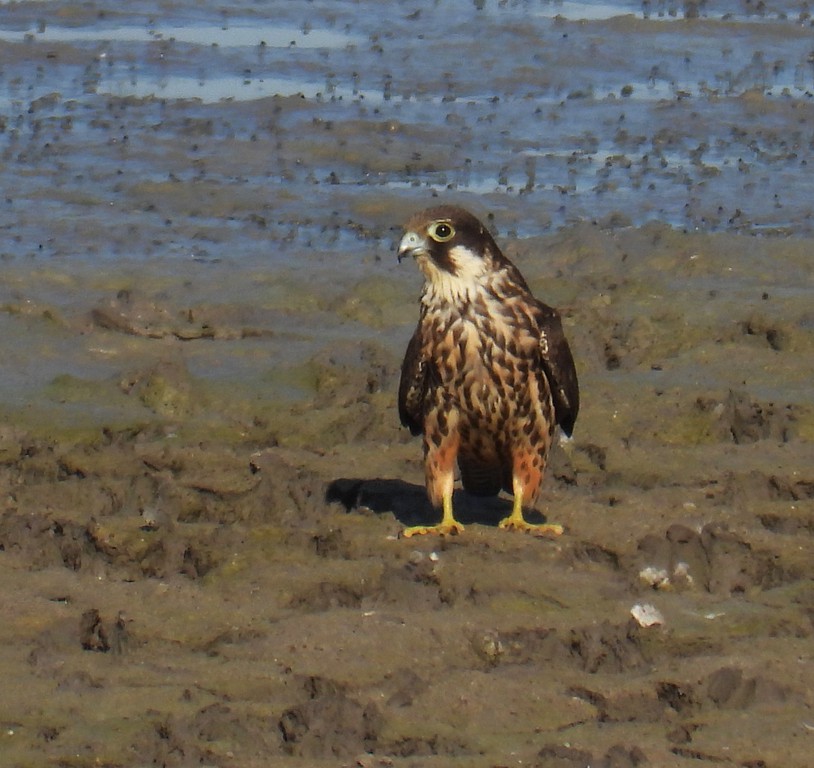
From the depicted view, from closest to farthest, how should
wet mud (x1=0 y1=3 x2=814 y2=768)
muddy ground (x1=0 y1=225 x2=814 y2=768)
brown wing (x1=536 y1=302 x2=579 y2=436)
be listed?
muddy ground (x1=0 y1=225 x2=814 y2=768)
wet mud (x1=0 y1=3 x2=814 y2=768)
brown wing (x1=536 y1=302 x2=579 y2=436)

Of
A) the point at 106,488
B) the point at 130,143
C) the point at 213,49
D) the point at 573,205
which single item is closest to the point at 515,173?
the point at 573,205

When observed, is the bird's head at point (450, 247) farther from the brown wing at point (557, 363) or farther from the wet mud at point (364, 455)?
the wet mud at point (364, 455)

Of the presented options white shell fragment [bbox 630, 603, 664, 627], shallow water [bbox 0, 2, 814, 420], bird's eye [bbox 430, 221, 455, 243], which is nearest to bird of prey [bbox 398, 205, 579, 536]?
bird's eye [bbox 430, 221, 455, 243]

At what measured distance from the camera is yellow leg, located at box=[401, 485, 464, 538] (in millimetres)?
6340

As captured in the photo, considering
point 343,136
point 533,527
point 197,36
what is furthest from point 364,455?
point 197,36

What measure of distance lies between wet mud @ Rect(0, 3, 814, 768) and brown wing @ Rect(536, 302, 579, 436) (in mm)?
377

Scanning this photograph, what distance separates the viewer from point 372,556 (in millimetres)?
6129

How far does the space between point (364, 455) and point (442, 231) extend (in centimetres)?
142

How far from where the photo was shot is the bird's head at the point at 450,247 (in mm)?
6043

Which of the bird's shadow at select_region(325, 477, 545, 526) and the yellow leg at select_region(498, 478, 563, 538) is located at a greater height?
the yellow leg at select_region(498, 478, 563, 538)

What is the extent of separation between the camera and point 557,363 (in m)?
6.30

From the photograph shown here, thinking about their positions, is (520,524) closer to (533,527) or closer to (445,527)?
(533,527)

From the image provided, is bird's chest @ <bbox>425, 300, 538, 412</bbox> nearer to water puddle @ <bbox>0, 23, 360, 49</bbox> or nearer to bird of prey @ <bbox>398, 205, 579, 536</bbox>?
bird of prey @ <bbox>398, 205, 579, 536</bbox>

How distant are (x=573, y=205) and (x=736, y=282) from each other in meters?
2.18
